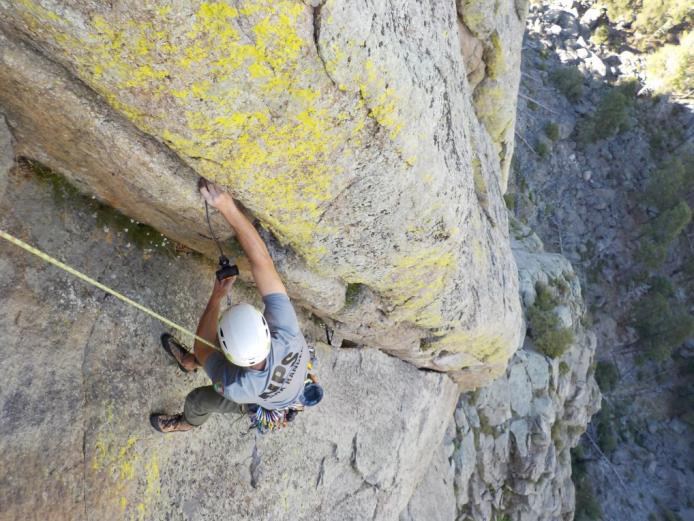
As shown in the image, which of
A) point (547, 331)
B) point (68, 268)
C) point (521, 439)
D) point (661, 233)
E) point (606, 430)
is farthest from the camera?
point (661, 233)

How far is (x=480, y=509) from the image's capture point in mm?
11383

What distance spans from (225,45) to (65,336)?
2.67 meters

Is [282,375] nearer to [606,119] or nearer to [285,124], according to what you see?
[285,124]

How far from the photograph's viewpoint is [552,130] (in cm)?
2667

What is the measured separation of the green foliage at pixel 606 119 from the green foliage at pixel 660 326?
34.2ft

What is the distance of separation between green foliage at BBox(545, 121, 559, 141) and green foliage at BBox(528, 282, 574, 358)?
53.3 ft

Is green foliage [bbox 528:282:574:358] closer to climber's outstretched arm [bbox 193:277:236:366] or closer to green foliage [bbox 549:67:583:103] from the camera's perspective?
climber's outstretched arm [bbox 193:277:236:366]

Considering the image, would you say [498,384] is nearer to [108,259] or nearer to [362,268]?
[362,268]

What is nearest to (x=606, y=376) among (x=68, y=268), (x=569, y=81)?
(x=569, y=81)

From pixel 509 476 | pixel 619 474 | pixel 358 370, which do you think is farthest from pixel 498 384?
pixel 619 474

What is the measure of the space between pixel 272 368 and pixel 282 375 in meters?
0.16

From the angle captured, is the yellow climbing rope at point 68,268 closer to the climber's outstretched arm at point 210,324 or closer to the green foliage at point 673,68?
the climber's outstretched arm at point 210,324

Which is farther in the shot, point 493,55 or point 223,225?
point 493,55

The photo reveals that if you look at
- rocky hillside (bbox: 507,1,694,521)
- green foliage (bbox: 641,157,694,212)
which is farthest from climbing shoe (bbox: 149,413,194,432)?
green foliage (bbox: 641,157,694,212)
